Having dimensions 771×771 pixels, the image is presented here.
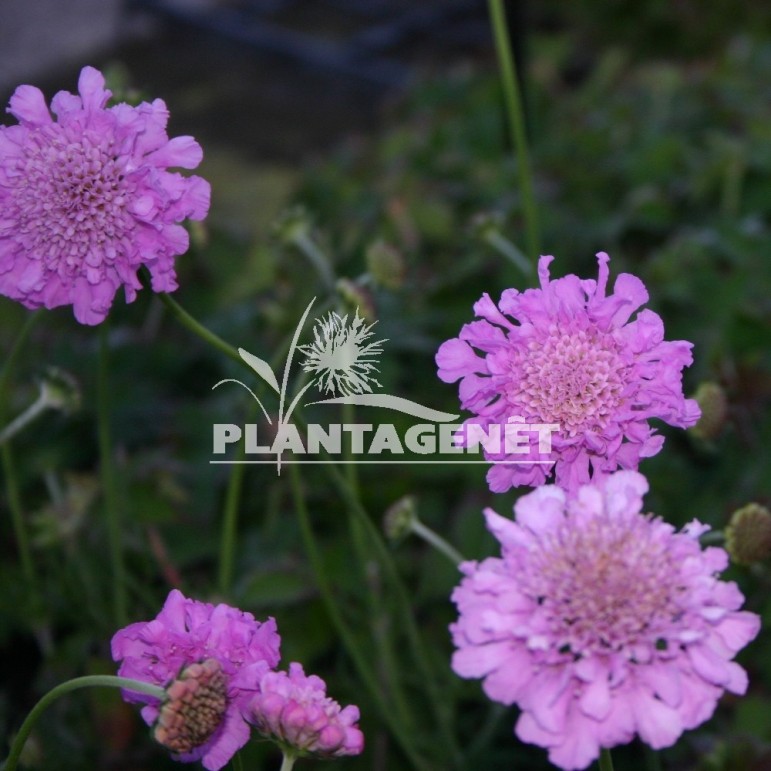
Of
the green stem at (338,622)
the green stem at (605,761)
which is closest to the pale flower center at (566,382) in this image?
the green stem at (605,761)

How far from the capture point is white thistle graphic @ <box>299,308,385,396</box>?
0.71 meters

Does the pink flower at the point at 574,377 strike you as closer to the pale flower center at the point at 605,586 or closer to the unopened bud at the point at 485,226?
the pale flower center at the point at 605,586

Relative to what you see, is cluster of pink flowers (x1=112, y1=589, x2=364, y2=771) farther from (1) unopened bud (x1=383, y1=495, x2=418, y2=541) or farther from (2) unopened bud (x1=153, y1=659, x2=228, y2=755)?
(1) unopened bud (x1=383, y1=495, x2=418, y2=541)

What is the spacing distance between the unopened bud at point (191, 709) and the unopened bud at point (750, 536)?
349 mm

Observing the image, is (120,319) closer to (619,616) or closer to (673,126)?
(673,126)

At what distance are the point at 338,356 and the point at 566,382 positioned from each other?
0.21m

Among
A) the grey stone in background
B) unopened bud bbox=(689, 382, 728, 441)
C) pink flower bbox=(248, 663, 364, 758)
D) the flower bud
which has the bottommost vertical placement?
pink flower bbox=(248, 663, 364, 758)

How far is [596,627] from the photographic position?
0.45 metres

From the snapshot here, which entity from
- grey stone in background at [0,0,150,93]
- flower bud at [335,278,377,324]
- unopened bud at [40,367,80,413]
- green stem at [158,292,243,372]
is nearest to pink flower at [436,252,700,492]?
green stem at [158,292,243,372]

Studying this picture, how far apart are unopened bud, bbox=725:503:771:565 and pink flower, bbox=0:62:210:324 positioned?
0.37 metres

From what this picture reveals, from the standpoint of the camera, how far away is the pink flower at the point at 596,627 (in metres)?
0.44

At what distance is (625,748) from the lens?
37.9 inches

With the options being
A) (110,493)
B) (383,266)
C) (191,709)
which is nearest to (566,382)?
(191,709)

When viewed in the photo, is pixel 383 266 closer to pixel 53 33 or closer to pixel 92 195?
pixel 92 195
